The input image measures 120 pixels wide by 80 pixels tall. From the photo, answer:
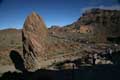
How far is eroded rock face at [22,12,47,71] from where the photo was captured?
718 inches

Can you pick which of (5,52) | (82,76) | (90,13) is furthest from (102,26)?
(82,76)

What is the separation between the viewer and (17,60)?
20969 millimetres

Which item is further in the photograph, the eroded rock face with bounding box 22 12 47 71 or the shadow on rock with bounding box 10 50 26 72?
the shadow on rock with bounding box 10 50 26 72

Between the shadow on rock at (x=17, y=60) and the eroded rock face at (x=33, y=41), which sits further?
the shadow on rock at (x=17, y=60)

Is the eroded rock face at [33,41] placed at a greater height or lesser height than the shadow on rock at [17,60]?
greater

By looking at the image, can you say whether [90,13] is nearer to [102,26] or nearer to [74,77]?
[102,26]

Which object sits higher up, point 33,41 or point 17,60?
point 33,41

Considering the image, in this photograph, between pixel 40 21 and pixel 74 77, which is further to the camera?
pixel 40 21

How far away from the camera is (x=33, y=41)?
18.9 m

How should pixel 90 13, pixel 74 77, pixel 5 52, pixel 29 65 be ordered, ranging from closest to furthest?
pixel 74 77
pixel 29 65
pixel 5 52
pixel 90 13

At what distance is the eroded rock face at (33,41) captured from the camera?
59.8ft

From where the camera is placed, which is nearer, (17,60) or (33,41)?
(33,41)

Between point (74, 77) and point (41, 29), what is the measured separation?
11472mm

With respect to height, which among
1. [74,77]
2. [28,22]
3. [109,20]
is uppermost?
[109,20]
